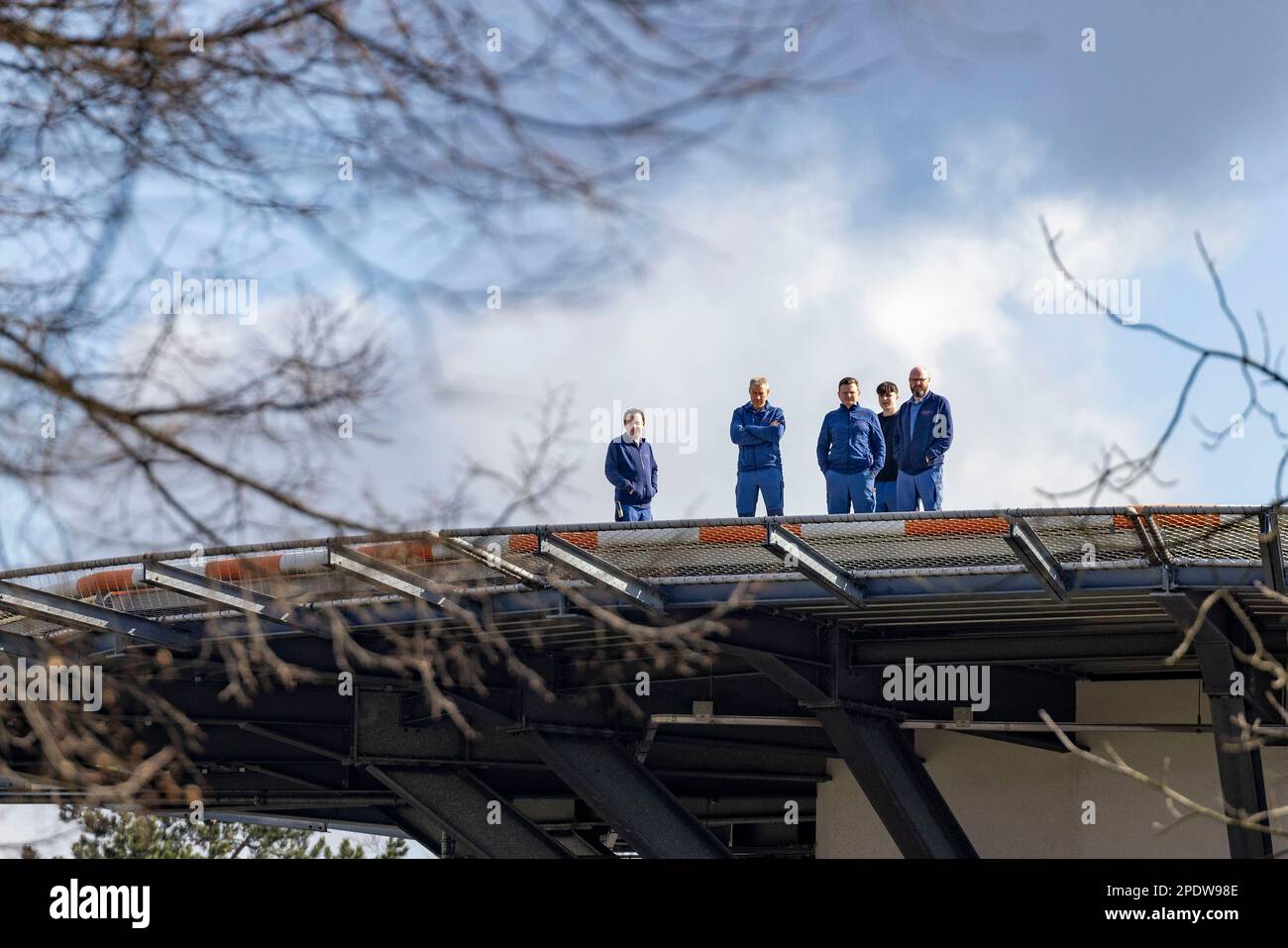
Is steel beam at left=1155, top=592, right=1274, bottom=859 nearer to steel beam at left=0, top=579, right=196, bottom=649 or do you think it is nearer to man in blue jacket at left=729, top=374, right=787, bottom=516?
Result: man in blue jacket at left=729, top=374, right=787, bottom=516

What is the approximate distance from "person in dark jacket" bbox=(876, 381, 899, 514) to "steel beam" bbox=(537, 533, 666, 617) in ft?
7.56

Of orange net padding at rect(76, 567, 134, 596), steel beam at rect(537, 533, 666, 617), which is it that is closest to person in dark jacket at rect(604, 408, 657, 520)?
steel beam at rect(537, 533, 666, 617)

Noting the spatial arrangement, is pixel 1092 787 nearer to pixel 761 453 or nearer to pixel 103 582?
pixel 761 453

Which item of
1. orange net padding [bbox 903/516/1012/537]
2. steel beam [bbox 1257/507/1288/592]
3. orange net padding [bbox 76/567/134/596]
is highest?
orange net padding [bbox 76/567/134/596]

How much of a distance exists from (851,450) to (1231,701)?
4107 mm

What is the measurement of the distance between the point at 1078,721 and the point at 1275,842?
3400 mm

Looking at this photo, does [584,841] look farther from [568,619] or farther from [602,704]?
[568,619]

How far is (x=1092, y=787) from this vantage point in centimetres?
2202

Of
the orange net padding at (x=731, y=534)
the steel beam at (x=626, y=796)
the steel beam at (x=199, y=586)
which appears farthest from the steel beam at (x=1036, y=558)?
the steel beam at (x=626, y=796)

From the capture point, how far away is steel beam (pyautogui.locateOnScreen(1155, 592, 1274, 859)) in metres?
15.6

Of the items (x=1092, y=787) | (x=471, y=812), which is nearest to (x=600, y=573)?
→ (x=471, y=812)

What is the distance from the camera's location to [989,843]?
22766mm

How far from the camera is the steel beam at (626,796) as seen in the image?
20.0 meters

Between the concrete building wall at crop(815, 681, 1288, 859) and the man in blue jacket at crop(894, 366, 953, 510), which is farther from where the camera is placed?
the concrete building wall at crop(815, 681, 1288, 859)
